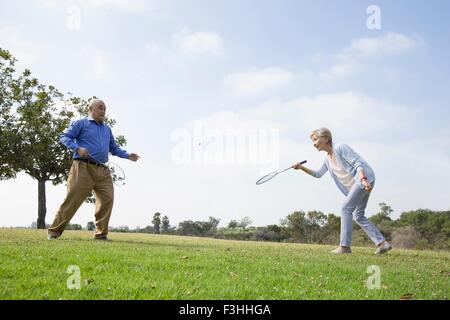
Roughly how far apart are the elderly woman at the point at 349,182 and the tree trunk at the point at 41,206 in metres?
27.8

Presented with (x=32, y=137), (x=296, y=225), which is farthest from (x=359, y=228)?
(x=32, y=137)

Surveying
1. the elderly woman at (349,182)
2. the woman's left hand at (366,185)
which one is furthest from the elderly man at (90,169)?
the woman's left hand at (366,185)

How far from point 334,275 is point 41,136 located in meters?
32.1

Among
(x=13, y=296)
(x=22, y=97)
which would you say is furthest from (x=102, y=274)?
(x=22, y=97)

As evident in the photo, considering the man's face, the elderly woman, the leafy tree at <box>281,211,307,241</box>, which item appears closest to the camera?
the elderly woman

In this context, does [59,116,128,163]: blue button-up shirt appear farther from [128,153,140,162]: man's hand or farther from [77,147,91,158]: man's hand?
[128,153,140,162]: man's hand

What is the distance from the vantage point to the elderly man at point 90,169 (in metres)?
10.7

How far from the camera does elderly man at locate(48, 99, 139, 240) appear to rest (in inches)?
422

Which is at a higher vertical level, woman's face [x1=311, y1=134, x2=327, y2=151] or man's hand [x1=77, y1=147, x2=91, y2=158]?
woman's face [x1=311, y1=134, x2=327, y2=151]

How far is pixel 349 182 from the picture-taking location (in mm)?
10820

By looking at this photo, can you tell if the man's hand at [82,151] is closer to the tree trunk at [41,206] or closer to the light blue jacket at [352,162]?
the light blue jacket at [352,162]

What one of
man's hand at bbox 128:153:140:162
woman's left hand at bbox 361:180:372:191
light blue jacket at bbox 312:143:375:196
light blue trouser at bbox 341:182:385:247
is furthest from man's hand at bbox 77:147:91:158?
woman's left hand at bbox 361:180:372:191

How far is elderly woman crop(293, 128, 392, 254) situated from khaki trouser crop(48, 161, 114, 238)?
18.2ft
